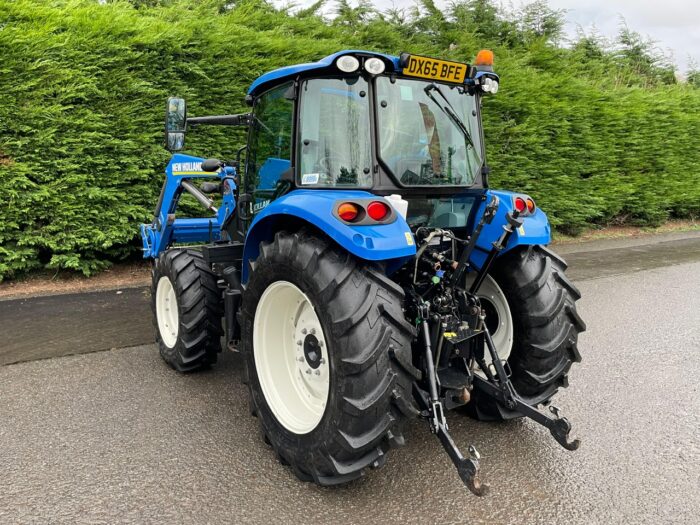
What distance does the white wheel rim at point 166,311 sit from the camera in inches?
162

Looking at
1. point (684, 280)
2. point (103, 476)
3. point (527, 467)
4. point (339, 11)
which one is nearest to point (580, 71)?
point (339, 11)

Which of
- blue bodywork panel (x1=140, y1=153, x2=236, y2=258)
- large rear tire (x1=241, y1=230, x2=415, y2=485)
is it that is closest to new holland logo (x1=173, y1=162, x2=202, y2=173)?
blue bodywork panel (x1=140, y1=153, x2=236, y2=258)

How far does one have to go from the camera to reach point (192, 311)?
3744 mm

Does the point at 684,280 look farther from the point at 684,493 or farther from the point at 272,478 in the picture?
the point at 272,478

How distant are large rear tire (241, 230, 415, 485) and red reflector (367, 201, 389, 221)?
0.74ft

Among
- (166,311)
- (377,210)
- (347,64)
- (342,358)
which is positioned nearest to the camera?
(342,358)

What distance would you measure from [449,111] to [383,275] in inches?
46.8

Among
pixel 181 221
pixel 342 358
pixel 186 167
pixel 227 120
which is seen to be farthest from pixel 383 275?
pixel 181 221

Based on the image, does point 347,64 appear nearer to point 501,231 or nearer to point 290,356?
point 501,231

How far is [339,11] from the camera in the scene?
33.8 feet

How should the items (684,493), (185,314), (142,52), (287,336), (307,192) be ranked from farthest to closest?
(142,52) < (185,314) < (287,336) < (307,192) < (684,493)

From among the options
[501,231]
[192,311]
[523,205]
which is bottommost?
[192,311]

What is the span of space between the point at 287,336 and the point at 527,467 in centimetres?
145

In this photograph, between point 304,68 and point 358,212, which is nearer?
point 358,212
